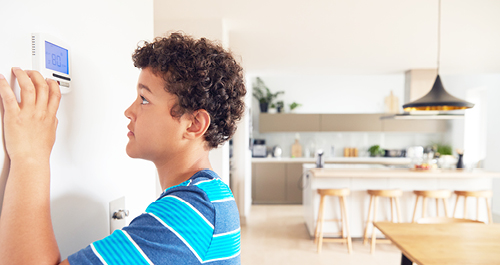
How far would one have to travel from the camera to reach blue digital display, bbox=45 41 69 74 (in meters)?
0.71

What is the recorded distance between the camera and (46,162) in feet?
2.11

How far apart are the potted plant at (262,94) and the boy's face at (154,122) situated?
643 cm

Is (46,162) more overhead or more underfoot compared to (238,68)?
more underfoot

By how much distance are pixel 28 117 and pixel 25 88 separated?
54mm

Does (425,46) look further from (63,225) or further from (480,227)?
(63,225)

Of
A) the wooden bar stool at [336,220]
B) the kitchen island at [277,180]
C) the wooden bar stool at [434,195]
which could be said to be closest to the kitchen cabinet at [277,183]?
the kitchen island at [277,180]

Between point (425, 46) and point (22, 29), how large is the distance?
4.26 m

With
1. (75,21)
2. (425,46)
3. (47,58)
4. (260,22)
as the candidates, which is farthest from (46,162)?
(425,46)

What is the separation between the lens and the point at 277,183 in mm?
6855

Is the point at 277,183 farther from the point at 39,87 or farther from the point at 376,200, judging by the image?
the point at 39,87

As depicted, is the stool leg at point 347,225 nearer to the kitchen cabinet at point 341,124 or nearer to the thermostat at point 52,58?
the kitchen cabinet at point 341,124

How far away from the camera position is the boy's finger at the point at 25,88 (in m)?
0.62

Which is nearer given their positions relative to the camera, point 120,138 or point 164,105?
point 164,105

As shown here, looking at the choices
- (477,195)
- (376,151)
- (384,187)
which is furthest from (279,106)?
(477,195)
